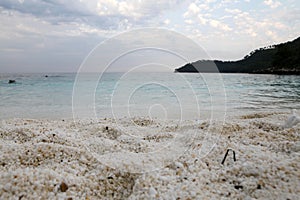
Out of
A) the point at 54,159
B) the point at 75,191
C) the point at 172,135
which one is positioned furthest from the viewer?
the point at 172,135

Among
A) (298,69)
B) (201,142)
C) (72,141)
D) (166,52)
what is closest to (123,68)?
(166,52)

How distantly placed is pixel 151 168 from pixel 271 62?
83181mm

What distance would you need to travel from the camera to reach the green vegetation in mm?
57850

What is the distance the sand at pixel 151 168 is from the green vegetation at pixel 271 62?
40.7 meters

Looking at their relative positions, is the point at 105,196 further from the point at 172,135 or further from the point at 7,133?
the point at 7,133

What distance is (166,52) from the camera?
12.8 feet

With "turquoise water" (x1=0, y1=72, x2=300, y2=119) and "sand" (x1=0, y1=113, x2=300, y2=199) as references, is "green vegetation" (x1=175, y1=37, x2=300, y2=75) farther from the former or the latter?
"sand" (x1=0, y1=113, x2=300, y2=199)

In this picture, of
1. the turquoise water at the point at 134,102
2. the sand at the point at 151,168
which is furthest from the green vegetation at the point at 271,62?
the sand at the point at 151,168

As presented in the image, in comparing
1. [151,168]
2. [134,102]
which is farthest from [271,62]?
[151,168]

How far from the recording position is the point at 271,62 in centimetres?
7519

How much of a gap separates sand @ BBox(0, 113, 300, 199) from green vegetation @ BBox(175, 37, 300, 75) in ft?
134

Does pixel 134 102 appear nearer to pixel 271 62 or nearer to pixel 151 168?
pixel 151 168

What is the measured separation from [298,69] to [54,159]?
5939 centimetres

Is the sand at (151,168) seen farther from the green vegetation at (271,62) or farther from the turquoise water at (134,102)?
the green vegetation at (271,62)
